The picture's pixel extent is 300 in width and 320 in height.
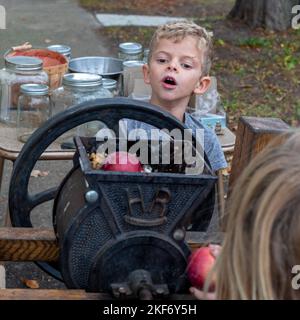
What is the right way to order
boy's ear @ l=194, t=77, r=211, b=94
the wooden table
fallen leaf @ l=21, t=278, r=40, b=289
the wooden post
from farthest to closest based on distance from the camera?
fallen leaf @ l=21, t=278, r=40, b=289 → the wooden table → boy's ear @ l=194, t=77, r=211, b=94 → the wooden post

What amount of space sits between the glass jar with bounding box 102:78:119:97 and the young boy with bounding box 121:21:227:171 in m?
0.80

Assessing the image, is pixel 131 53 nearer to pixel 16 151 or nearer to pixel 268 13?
pixel 16 151

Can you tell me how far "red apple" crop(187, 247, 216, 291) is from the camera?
2.05 m

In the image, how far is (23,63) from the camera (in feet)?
13.5

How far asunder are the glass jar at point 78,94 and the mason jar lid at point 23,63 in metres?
0.18

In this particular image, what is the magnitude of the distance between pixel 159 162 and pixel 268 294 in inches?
37.2

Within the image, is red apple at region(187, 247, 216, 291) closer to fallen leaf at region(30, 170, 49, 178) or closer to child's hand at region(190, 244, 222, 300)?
child's hand at region(190, 244, 222, 300)

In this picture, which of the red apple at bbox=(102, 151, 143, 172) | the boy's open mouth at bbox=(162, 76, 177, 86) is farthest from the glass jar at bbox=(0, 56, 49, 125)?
the red apple at bbox=(102, 151, 143, 172)

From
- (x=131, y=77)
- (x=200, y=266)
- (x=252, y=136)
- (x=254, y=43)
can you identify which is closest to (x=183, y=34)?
(x=252, y=136)

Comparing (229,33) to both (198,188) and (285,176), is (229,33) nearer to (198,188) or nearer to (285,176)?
(198,188)

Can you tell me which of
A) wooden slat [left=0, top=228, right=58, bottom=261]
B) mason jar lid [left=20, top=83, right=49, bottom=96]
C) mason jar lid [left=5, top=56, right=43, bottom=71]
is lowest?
wooden slat [left=0, top=228, right=58, bottom=261]

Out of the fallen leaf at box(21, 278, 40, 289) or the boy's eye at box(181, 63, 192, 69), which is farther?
the fallen leaf at box(21, 278, 40, 289)
